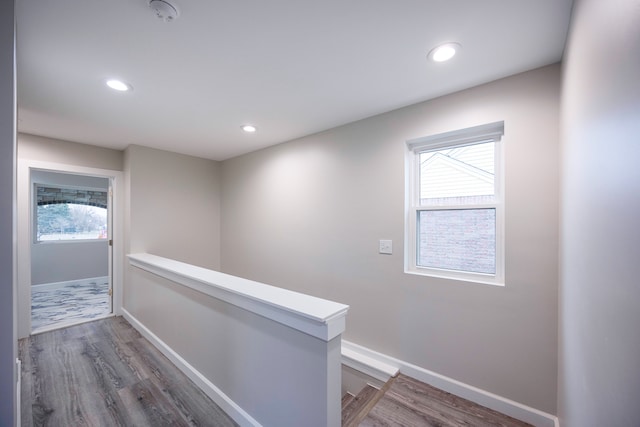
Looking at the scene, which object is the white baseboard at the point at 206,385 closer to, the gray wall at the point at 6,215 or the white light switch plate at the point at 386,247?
the gray wall at the point at 6,215

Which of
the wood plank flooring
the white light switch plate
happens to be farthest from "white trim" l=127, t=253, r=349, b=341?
the white light switch plate

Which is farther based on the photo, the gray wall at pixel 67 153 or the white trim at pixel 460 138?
the gray wall at pixel 67 153

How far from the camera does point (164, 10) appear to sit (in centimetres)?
124

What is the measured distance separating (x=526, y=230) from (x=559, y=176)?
388 millimetres

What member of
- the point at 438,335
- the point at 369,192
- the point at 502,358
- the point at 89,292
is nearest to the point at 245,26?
the point at 369,192

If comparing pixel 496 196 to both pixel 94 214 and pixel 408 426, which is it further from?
pixel 94 214

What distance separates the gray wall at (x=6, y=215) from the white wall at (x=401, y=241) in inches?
89.2

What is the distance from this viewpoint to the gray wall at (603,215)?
0.59 metres

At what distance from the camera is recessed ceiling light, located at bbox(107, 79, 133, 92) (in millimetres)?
1921

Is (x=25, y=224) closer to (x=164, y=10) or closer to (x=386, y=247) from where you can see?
(x=164, y=10)

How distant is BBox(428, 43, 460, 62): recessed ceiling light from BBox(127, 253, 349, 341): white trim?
158 centimetres

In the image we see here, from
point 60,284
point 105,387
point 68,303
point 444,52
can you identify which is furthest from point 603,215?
point 60,284

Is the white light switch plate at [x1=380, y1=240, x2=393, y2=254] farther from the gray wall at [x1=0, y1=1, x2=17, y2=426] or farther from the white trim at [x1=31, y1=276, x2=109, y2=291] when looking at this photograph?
the white trim at [x1=31, y1=276, x2=109, y2=291]

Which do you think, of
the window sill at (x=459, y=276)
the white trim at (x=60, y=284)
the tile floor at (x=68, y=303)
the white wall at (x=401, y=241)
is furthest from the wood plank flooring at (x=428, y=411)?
the white trim at (x=60, y=284)
